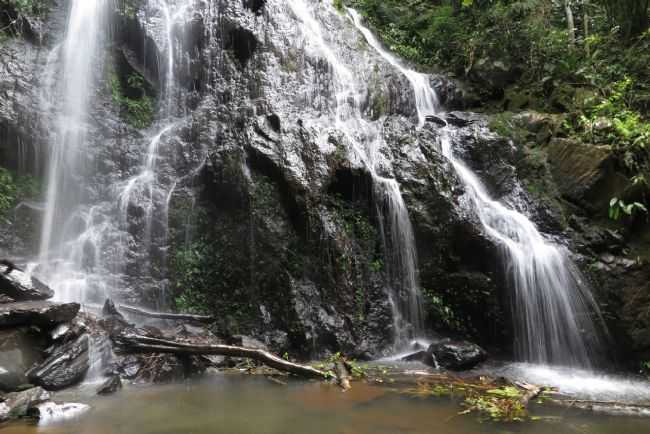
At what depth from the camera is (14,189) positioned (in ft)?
30.4

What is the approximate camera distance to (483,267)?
8.28 m

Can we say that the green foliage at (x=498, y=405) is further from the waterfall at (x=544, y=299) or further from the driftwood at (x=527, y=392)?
the waterfall at (x=544, y=299)

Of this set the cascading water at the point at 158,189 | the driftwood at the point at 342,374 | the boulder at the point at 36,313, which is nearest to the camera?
the boulder at the point at 36,313

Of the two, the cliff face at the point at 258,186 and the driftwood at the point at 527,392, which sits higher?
the cliff face at the point at 258,186

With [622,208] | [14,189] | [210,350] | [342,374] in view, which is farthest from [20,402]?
[622,208]

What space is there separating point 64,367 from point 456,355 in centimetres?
563

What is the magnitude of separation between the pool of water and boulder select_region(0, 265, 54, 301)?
6.28 feet

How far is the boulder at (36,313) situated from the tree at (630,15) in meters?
14.3

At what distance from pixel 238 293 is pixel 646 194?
320 inches

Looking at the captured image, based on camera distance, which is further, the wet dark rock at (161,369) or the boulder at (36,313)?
the wet dark rock at (161,369)

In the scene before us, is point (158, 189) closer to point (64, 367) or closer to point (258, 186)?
point (258, 186)

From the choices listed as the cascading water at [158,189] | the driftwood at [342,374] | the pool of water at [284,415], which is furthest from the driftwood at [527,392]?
the cascading water at [158,189]

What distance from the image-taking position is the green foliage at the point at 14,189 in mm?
9016

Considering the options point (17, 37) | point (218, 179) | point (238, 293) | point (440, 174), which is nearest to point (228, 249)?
point (238, 293)
